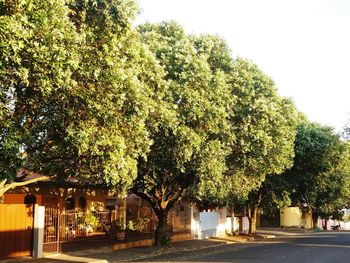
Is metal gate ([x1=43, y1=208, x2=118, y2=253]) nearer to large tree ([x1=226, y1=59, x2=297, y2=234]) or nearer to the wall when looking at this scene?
large tree ([x1=226, y1=59, x2=297, y2=234])

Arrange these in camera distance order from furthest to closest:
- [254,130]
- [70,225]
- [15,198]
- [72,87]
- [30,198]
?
[30,198]
[15,198]
[70,225]
[254,130]
[72,87]

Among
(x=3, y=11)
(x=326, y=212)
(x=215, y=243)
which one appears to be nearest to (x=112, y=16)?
(x=3, y=11)

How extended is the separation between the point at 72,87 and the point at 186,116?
21.3ft

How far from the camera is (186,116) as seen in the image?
18.8 metres

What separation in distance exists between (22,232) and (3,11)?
1082 centimetres

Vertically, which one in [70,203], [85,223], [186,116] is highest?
[186,116]

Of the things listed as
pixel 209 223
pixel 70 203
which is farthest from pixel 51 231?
pixel 209 223

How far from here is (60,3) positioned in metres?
→ 12.3

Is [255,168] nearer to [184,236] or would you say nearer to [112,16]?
[184,236]

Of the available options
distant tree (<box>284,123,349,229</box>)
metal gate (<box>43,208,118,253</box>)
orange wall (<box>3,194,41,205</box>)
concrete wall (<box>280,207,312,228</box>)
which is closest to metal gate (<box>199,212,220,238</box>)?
distant tree (<box>284,123,349,229</box>)

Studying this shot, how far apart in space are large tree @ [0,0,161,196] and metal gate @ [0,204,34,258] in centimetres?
402

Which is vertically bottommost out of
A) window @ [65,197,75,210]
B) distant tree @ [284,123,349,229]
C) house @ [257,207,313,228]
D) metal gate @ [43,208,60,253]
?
house @ [257,207,313,228]

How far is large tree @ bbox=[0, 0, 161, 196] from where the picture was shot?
38.4 feet

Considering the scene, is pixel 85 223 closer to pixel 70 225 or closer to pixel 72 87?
pixel 70 225
